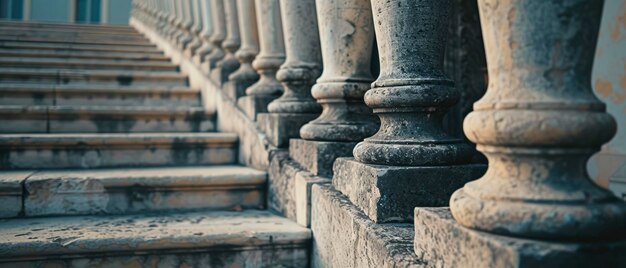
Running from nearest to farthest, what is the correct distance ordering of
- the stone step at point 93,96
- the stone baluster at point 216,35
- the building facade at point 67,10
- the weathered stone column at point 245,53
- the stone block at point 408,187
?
the stone block at point 408,187 < the weathered stone column at point 245,53 < the stone step at point 93,96 < the stone baluster at point 216,35 < the building facade at point 67,10

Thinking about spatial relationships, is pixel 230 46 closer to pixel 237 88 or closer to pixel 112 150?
pixel 237 88

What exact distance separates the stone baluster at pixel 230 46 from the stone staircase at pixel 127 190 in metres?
0.30

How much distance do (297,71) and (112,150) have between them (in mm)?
1037

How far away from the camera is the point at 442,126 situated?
5.01 ft

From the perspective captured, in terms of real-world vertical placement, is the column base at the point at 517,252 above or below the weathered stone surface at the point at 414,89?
below

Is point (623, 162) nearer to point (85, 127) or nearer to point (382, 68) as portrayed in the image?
point (382, 68)

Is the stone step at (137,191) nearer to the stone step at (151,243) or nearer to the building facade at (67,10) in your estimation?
the stone step at (151,243)

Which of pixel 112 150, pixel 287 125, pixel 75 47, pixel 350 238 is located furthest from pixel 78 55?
pixel 350 238

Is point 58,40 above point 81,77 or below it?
above

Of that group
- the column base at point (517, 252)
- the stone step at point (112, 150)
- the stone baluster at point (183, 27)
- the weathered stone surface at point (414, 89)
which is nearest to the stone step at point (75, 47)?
the stone baluster at point (183, 27)

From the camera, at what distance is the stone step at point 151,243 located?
1669 mm

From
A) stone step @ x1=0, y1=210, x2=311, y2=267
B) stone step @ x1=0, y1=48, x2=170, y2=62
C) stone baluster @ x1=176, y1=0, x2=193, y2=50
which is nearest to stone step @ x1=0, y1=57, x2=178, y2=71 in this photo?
stone step @ x1=0, y1=48, x2=170, y2=62

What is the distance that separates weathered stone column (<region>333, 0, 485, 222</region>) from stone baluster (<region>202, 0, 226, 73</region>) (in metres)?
2.36

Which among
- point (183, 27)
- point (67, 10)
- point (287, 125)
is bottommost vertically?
point (287, 125)
